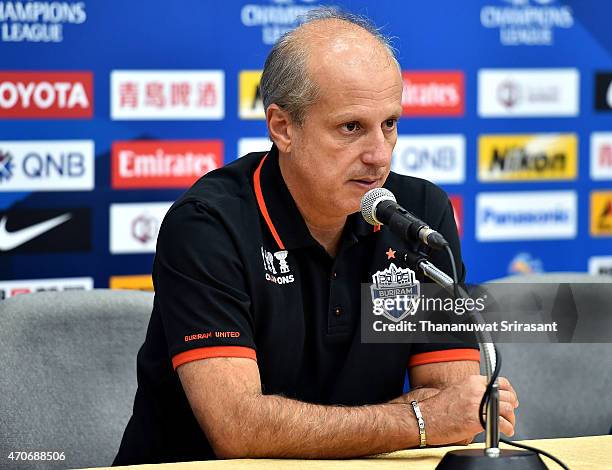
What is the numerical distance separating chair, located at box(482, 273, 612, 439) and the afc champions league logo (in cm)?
43

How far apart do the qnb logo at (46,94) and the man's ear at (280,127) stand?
1.06 m

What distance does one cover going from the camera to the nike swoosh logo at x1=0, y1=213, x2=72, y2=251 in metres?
2.99

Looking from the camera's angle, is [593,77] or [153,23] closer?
[153,23]

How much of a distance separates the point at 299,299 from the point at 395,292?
22 centimetres

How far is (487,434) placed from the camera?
1.51 m

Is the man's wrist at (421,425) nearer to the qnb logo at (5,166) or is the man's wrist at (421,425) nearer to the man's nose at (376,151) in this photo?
the man's nose at (376,151)

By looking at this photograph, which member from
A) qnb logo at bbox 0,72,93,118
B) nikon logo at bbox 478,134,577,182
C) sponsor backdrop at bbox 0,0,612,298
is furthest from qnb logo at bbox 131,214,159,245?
nikon logo at bbox 478,134,577,182

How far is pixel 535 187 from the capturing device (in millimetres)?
3529

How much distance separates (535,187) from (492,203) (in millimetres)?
168

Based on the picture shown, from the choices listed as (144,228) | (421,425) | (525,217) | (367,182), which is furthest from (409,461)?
(525,217)

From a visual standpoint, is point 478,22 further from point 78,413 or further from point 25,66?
point 78,413

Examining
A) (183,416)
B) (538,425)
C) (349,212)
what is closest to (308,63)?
(349,212)

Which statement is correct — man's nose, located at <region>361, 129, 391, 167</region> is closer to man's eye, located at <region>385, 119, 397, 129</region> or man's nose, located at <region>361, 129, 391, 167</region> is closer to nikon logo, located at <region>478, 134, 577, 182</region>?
man's eye, located at <region>385, 119, 397, 129</region>

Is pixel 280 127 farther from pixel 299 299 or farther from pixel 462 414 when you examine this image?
pixel 462 414
